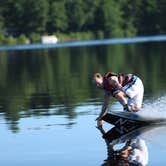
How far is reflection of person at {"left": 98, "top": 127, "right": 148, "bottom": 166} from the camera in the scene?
13047mm

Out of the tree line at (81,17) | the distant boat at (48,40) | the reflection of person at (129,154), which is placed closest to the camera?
the reflection of person at (129,154)

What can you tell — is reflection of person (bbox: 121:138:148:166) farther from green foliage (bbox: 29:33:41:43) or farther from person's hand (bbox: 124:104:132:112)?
green foliage (bbox: 29:33:41:43)

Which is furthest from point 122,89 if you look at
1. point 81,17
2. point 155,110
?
point 81,17

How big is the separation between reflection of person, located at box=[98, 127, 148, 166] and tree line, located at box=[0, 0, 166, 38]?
128983 millimetres

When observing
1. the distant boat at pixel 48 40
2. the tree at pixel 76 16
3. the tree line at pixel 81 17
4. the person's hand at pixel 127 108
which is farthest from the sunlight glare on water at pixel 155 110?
the tree at pixel 76 16

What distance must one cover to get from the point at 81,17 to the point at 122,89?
136731 mm

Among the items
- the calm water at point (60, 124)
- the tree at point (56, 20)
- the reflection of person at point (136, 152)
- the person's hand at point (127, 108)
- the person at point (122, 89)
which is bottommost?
the tree at point (56, 20)

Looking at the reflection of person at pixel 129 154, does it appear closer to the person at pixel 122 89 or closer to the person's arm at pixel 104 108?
the person at pixel 122 89

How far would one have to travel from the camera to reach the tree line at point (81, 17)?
152 metres

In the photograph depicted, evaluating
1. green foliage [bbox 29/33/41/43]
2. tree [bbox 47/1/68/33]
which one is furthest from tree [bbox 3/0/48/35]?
green foliage [bbox 29/33/41/43]

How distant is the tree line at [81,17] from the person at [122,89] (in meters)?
126

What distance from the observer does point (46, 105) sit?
2366 cm

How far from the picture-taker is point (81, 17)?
15388cm

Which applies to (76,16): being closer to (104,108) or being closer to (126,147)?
(104,108)
